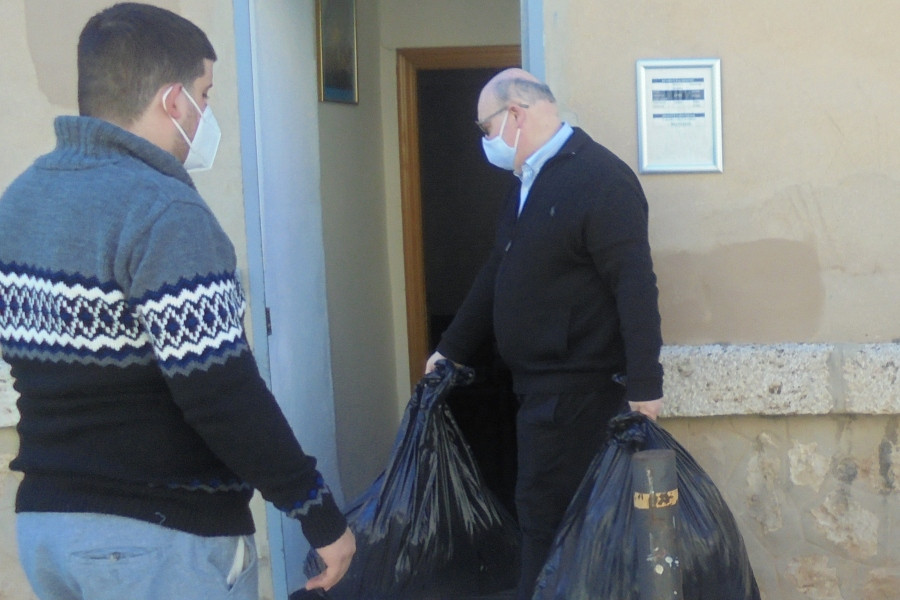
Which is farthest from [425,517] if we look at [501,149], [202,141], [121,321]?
[121,321]

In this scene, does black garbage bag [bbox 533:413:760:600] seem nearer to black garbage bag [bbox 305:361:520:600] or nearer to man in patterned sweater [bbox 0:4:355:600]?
black garbage bag [bbox 305:361:520:600]

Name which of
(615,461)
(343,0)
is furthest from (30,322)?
(343,0)

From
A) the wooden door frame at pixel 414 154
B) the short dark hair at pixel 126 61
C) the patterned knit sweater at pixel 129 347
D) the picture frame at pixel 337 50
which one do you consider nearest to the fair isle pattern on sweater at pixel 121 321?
the patterned knit sweater at pixel 129 347

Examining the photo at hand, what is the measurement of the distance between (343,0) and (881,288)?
2308mm

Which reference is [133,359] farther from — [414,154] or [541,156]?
[414,154]

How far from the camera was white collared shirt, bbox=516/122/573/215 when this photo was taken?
2842 mm

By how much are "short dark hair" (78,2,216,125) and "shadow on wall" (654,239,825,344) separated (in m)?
1.81

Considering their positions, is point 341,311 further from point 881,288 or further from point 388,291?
point 881,288

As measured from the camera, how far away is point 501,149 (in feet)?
9.52

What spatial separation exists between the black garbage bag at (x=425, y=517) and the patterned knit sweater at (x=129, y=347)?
142 centimetres

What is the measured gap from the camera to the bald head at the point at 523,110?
284 centimetres

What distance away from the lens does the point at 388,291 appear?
4922 millimetres

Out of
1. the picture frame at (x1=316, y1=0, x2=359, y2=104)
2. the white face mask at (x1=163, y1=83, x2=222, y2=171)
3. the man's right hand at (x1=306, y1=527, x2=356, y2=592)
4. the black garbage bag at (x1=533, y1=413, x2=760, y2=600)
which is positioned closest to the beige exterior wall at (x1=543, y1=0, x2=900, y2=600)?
the black garbage bag at (x1=533, y1=413, x2=760, y2=600)

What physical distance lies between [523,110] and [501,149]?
0.42ft
